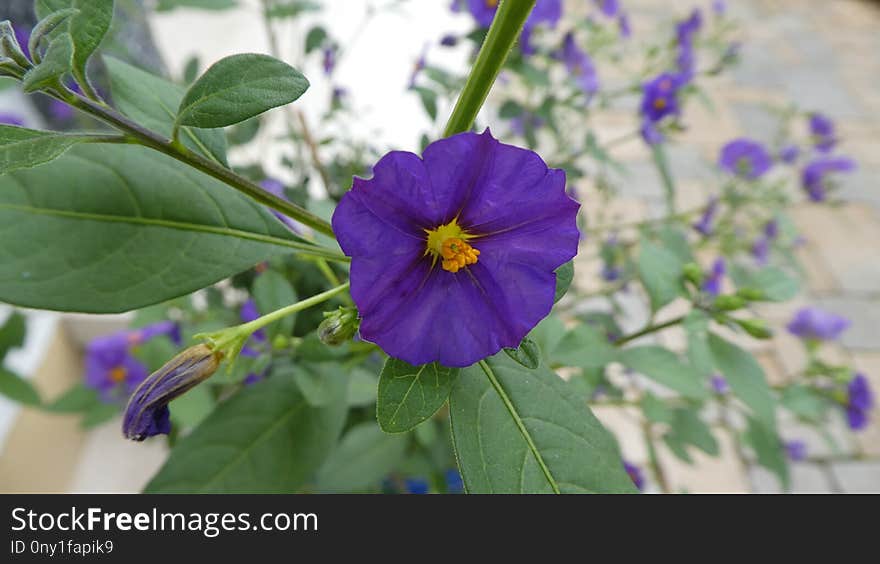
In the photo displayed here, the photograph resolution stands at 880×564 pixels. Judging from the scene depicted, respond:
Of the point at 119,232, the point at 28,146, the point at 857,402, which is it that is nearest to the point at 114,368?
the point at 119,232

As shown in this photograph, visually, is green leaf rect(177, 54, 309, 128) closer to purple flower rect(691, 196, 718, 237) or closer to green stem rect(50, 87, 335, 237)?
green stem rect(50, 87, 335, 237)

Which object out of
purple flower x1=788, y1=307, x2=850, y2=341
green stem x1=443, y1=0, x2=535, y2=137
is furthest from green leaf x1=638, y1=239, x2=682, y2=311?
purple flower x1=788, y1=307, x2=850, y2=341

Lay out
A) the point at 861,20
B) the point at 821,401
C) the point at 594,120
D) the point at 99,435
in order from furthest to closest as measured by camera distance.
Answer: the point at 861,20 < the point at 594,120 < the point at 99,435 < the point at 821,401

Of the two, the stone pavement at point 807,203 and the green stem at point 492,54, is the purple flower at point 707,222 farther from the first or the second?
the green stem at point 492,54

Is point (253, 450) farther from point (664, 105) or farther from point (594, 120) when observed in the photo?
point (594, 120)
